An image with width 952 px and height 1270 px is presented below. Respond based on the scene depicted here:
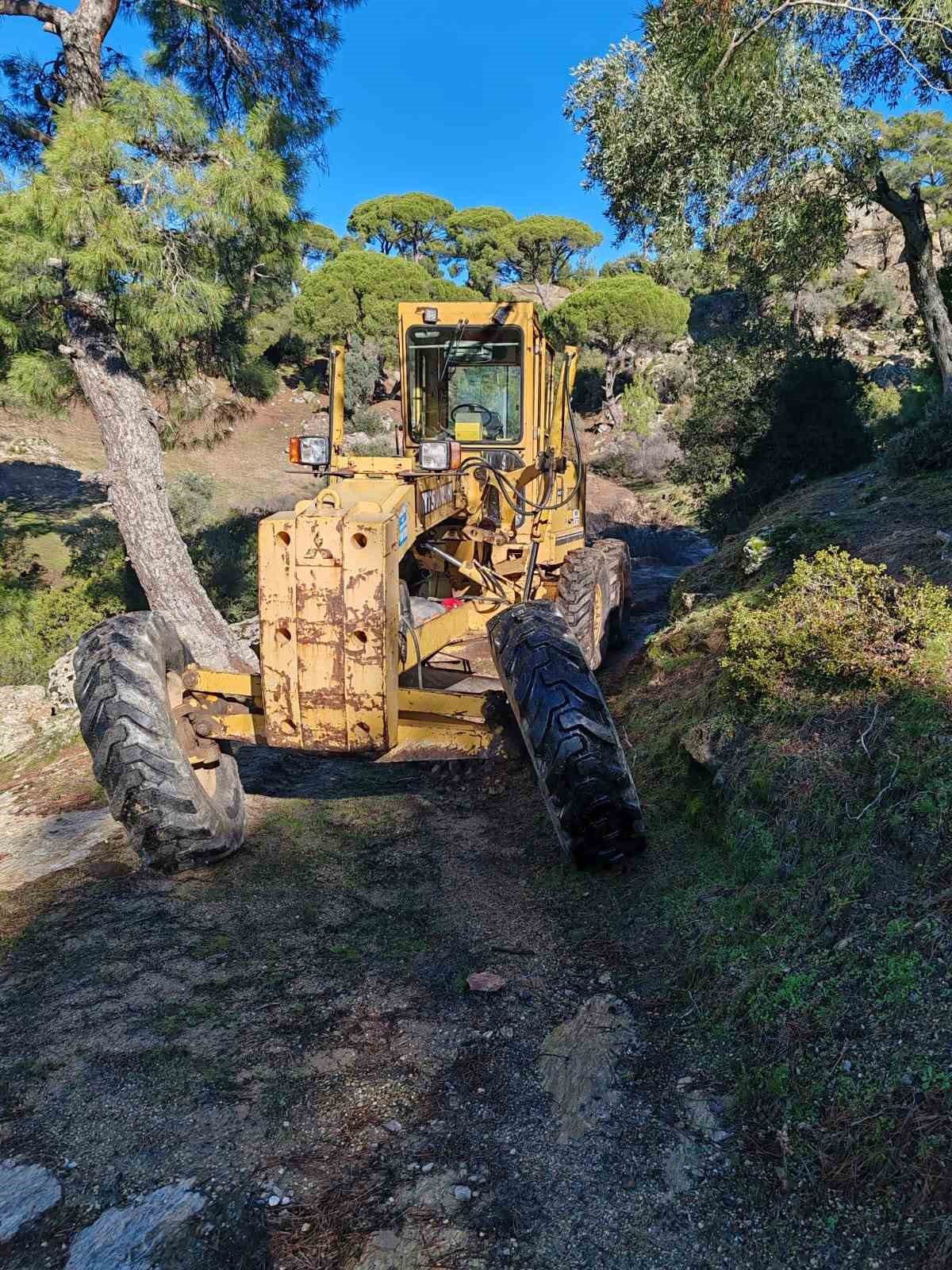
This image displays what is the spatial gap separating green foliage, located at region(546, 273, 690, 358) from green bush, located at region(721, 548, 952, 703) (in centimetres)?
2983

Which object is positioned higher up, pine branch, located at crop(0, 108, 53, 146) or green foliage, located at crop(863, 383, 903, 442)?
pine branch, located at crop(0, 108, 53, 146)

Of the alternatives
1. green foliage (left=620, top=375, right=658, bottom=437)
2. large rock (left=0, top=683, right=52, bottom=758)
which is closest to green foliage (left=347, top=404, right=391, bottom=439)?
green foliage (left=620, top=375, right=658, bottom=437)

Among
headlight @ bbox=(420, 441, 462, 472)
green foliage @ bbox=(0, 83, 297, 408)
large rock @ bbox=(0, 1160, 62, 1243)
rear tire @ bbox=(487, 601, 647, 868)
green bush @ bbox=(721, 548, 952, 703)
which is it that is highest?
green foliage @ bbox=(0, 83, 297, 408)

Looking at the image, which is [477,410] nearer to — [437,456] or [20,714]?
[437,456]

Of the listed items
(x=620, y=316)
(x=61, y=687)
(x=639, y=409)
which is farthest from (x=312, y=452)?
(x=620, y=316)

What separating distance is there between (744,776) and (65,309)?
26.1 ft

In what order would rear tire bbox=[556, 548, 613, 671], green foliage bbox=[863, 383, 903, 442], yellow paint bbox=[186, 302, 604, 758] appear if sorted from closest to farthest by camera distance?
yellow paint bbox=[186, 302, 604, 758]
rear tire bbox=[556, 548, 613, 671]
green foliage bbox=[863, 383, 903, 442]

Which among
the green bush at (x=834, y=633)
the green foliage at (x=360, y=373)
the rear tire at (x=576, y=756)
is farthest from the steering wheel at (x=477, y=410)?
the green foliage at (x=360, y=373)

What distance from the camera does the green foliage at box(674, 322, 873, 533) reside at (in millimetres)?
11594

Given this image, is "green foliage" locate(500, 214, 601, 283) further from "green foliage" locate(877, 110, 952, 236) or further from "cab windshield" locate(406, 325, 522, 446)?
"cab windshield" locate(406, 325, 522, 446)

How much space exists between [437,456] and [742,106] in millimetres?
7009

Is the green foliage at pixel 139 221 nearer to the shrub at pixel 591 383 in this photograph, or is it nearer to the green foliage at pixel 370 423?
the green foliage at pixel 370 423

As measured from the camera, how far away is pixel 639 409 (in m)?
27.4

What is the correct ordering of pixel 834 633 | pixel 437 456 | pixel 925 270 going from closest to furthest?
pixel 437 456 < pixel 834 633 < pixel 925 270
